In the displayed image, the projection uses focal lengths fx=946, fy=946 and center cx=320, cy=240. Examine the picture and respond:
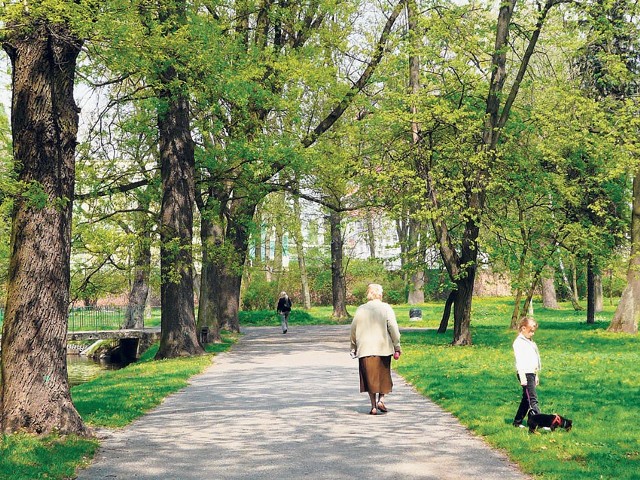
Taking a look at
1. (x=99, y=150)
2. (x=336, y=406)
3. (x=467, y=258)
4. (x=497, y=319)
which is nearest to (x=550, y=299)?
(x=497, y=319)

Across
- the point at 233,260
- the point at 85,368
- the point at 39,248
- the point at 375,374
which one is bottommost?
the point at 85,368

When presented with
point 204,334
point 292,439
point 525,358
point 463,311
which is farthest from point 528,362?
point 204,334

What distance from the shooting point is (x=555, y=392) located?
50.6 ft

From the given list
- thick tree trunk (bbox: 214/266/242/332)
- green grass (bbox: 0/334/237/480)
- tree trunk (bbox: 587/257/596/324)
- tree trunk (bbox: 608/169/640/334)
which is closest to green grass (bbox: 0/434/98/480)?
green grass (bbox: 0/334/237/480)

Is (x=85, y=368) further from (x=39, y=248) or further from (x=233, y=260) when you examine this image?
(x=39, y=248)

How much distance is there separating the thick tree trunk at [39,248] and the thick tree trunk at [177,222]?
1199 cm

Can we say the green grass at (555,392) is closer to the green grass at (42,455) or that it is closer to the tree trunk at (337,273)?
the green grass at (42,455)

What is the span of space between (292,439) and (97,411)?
13.6ft

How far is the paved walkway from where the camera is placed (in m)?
8.94

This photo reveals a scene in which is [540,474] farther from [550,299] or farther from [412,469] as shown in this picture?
[550,299]

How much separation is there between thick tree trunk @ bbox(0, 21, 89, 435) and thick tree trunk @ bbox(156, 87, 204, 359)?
1199cm

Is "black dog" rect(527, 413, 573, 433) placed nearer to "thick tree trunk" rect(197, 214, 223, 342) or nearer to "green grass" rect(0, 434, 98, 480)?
"green grass" rect(0, 434, 98, 480)

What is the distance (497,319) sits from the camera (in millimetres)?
45625

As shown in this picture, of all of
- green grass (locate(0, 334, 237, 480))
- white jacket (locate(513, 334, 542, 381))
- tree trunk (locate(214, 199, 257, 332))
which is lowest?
green grass (locate(0, 334, 237, 480))
